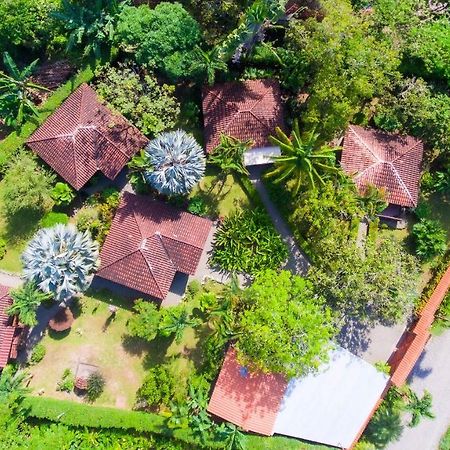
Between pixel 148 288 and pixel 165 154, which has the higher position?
pixel 165 154

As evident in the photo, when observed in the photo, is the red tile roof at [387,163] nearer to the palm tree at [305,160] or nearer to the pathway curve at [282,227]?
the palm tree at [305,160]

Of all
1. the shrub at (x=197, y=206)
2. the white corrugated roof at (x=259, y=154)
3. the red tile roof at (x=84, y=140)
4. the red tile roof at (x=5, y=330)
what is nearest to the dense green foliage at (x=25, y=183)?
the red tile roof at (x=84, y=140)

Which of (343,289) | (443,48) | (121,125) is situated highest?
(443,48)

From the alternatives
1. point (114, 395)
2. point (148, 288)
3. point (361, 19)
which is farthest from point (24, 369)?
point (361, 19)

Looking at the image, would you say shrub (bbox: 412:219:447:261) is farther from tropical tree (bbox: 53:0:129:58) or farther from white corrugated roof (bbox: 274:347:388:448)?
tropical tree (bbox: 53:0:129:58)

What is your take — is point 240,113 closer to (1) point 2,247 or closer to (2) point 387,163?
(2) point 387,163

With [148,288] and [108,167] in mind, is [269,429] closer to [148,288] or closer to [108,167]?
[148,288]
